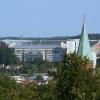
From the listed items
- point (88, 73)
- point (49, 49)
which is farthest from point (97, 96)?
point (49, 49)

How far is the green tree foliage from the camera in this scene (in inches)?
819

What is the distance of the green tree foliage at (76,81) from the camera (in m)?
20.8

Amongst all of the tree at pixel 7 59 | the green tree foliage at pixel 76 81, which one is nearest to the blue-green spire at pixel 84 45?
the green tree foliage at pixel 76 81

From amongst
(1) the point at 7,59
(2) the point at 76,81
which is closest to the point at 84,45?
(2) the point at 76,81

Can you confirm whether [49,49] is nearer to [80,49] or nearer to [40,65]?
[40,65]

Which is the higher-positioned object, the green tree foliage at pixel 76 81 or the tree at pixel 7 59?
the tree at pixel 7 59

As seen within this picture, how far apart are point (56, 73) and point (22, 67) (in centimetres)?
8115

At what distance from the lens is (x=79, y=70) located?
21.3 m

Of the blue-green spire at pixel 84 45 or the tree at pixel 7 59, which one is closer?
the blue-green spire at pixel 84 45

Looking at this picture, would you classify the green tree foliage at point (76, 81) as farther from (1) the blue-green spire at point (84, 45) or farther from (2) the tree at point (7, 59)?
(2) the tree at point (7, 59)

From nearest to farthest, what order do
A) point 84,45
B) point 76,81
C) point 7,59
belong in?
point 76,81 < point 84,45 < point 7,59

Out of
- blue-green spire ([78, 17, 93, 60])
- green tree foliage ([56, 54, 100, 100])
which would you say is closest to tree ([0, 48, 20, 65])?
blue-green spire ([78, 17, 93, 60])

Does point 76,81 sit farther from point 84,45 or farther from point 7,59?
point 7,59

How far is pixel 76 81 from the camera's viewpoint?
69.0ft
